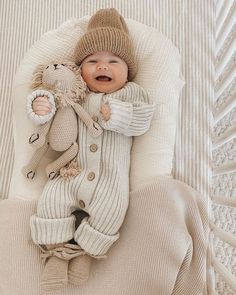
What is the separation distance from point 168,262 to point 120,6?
→ 0.71 metres

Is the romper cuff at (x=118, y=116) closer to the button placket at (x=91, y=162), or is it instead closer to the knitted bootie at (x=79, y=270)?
the button placket at (x=91, y=162)

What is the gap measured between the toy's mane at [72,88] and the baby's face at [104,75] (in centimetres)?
2

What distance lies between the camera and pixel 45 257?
2.86 ft

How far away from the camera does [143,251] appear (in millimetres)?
885

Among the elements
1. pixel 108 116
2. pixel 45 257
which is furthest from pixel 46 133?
pixel 45 257

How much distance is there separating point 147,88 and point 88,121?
182 millimetres

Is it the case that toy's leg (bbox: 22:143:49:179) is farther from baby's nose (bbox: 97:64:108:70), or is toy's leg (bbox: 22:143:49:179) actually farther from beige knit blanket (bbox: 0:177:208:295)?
baby's nose (bbox: 97:64:108:70)

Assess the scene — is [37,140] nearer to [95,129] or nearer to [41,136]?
[41,136]

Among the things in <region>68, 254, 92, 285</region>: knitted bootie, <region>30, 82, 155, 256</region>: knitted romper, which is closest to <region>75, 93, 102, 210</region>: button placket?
<region>30, 82, 155, 256</region>: knitted romper

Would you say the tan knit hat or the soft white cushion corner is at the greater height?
the tan knit hat

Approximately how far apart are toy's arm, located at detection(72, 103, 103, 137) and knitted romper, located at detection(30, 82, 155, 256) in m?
0.01

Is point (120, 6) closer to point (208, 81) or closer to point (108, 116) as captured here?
point (208, 81)

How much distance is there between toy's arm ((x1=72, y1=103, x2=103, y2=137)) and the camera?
2.94 feet

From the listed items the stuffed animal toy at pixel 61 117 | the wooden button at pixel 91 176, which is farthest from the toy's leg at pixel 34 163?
the wooden button at pixel 91 176
